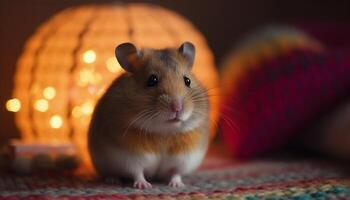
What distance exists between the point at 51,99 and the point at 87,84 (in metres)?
0.12

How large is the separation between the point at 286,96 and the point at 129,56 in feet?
2.00

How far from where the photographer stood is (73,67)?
161 cm

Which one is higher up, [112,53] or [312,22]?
[312,22]

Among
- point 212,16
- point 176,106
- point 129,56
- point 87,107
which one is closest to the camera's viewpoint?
point 176,106

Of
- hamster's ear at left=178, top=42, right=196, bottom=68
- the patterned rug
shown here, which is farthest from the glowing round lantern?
hamster's ear at left=178, top=42, right=196, bottom=68

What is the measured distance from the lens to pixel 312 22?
2.21 metres

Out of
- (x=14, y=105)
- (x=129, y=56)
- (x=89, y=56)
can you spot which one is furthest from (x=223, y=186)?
(x=14, y=105)

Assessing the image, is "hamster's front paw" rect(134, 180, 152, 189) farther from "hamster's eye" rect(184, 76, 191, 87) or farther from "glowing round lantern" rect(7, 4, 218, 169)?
"glowing round lantern" rect(7, 4, 218, 169)

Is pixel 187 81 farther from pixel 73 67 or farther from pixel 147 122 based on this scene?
pixel 73 67

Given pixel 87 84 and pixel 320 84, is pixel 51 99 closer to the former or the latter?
pixel 87 84

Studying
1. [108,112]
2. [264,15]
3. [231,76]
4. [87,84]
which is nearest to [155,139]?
[108,112]

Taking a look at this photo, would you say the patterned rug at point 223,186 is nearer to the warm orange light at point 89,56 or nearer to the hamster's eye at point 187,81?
the hamster's eye at point 187,81

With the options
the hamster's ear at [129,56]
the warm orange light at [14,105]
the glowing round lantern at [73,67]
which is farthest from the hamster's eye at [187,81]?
the warm orange light at [14,105]

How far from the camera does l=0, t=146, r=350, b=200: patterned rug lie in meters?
1.13
